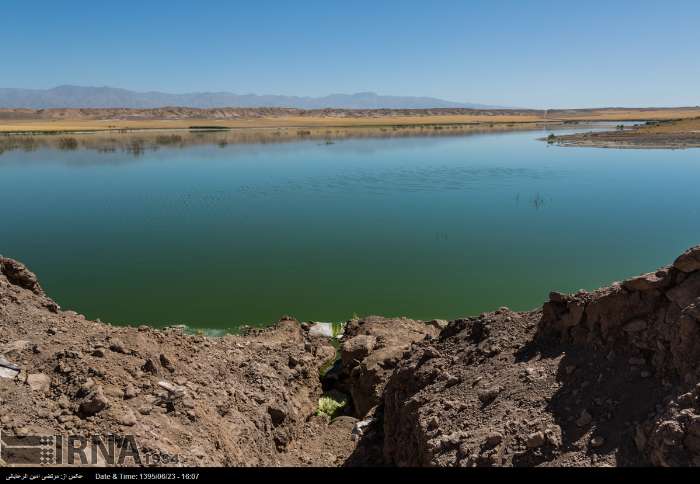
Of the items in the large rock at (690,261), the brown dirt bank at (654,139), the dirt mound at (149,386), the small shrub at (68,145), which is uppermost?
the brown dirt bank at (654,139)

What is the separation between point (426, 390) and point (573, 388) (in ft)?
6.89

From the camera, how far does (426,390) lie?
716cm

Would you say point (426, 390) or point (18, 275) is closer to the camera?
point (426, 390)

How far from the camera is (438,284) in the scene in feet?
51.0

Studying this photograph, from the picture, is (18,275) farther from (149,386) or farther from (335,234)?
(335,234)

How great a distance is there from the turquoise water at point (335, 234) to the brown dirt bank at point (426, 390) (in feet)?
16.8

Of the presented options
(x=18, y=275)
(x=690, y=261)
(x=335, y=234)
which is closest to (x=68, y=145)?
(x=335, y=234)

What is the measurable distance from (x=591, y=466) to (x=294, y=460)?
447 cm

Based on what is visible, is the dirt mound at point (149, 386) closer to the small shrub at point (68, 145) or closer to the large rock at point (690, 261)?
the large rock at point (690, 261)

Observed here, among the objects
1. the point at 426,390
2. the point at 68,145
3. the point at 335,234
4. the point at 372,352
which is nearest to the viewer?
the point at 426,390

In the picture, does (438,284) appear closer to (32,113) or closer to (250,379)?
(250,379)

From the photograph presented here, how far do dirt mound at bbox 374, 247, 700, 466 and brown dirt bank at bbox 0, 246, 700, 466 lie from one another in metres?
0.02

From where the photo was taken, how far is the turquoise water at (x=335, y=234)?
14.7 metres

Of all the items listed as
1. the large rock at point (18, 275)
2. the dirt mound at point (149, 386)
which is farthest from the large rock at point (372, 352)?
the large rock at point (18, 275)
